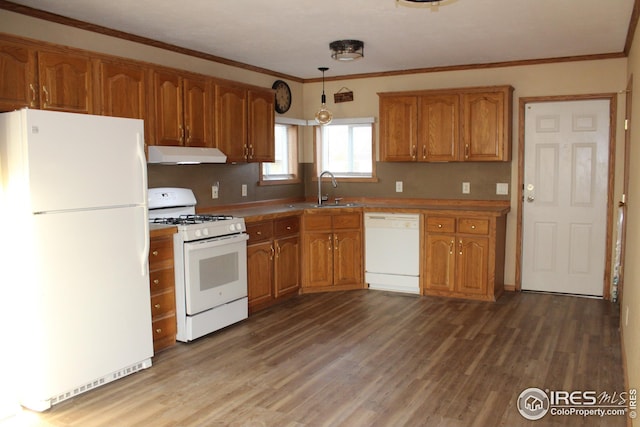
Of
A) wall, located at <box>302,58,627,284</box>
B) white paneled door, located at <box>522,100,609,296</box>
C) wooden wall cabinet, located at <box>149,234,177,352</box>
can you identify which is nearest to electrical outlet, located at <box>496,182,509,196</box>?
wall, located at <box>302,58,627,284</box>

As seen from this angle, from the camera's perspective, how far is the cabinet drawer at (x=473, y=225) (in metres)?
5.20

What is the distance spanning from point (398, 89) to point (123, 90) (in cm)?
323

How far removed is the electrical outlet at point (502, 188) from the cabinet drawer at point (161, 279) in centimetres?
348

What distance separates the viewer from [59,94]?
3.46 meters

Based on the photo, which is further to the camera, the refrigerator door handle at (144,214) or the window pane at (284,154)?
the window pane at (284,154)

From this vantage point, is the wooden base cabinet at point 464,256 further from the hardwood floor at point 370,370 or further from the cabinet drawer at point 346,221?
the cabinet drawer at point 346,221

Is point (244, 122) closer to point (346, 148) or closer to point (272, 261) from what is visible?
point (272, 261)

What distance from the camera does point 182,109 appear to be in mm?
4375

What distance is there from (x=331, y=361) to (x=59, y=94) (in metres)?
2.51

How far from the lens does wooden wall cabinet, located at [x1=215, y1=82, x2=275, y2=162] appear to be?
4785 millimetres

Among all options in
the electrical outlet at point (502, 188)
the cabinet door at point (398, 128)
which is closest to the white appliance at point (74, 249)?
the cabinet door at point (398, 128)

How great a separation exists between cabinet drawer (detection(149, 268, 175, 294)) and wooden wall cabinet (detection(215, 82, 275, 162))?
131 centimetres

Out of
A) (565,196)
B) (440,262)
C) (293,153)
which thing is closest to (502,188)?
(565,196)

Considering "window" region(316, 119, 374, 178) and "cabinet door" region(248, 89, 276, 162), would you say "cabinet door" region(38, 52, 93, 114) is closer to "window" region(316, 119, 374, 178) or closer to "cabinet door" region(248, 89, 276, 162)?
"cabinet door" region(248, 89, 276, 162)
